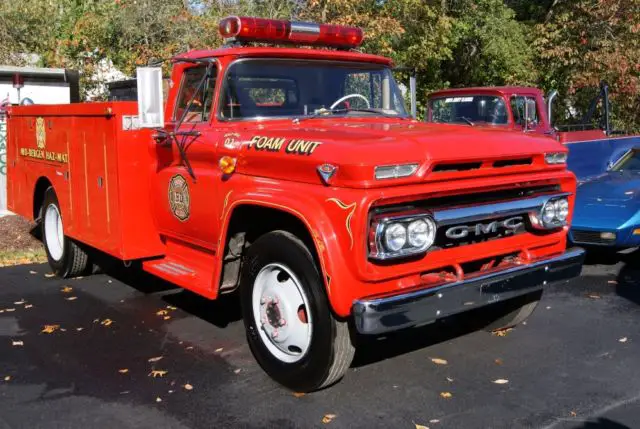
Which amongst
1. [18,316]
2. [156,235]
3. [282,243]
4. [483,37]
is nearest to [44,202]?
[18,316]

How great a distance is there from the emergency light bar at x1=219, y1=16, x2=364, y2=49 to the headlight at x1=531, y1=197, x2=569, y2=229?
2.25 metres

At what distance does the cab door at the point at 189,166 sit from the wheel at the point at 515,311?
2.33 m

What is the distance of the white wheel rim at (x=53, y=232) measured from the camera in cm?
732

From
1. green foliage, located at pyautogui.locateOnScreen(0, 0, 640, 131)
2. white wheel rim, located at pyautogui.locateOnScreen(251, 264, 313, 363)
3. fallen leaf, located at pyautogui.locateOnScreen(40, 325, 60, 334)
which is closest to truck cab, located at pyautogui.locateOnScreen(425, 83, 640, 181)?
green foliage, located at pyautogui.locateOnScreen(0, 0, 640, 131)

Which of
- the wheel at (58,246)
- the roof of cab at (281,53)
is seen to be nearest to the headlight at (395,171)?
the roof of cab at (281,53)

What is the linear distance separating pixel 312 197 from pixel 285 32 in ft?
6.77

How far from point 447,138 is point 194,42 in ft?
30.6

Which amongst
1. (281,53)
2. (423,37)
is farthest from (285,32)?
(423,37)

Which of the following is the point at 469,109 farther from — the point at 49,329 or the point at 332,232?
the point at 332,232

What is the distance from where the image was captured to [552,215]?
4.60 m

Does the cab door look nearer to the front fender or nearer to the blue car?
the front fender

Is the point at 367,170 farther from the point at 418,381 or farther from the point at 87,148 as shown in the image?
the point at 87,148

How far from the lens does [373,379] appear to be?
14.7ft

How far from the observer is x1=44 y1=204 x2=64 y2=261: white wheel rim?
7320 millimetres
